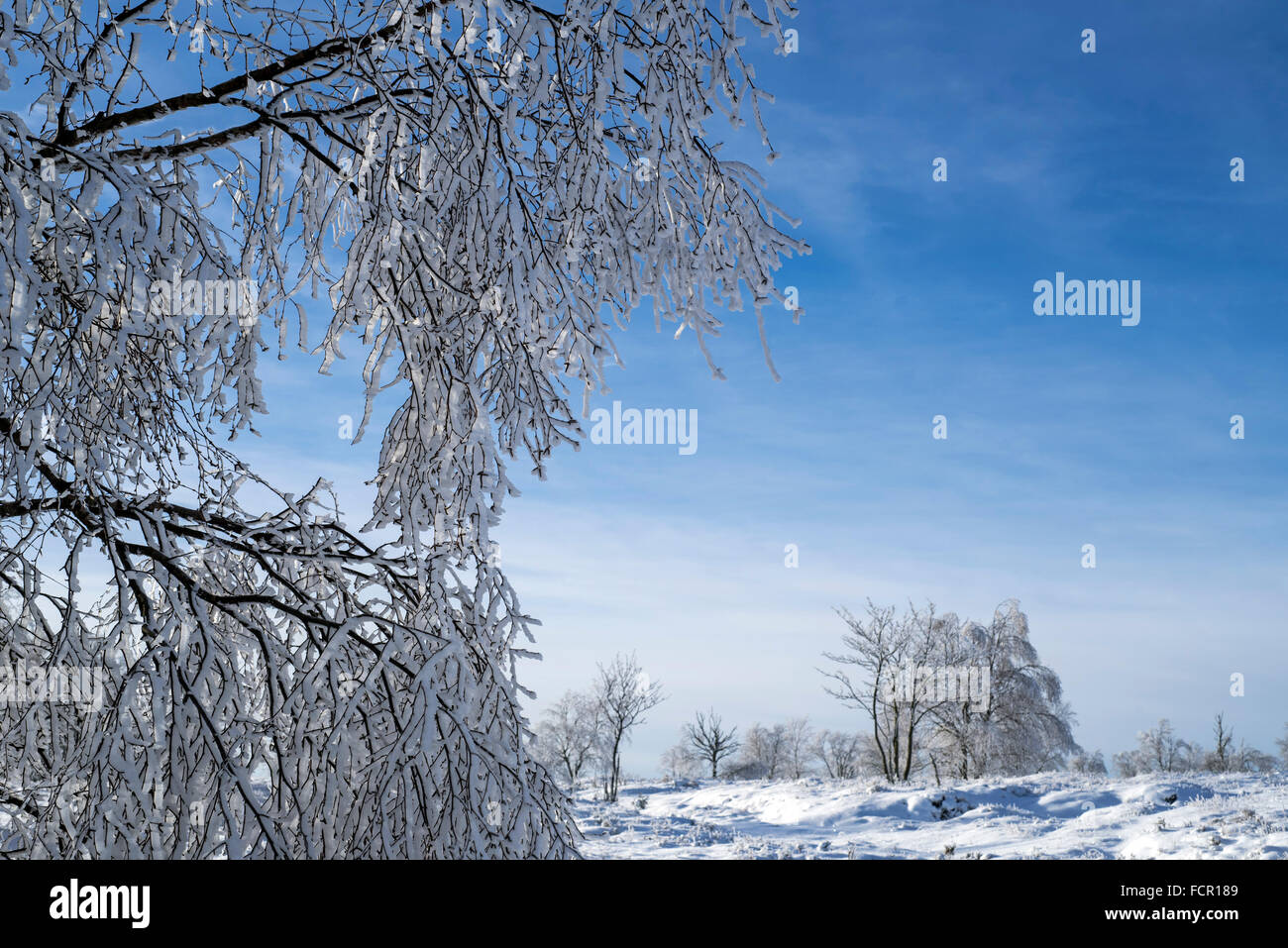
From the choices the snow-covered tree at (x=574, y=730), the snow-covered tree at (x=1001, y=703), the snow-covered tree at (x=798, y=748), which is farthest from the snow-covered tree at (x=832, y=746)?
the snow-covered tree at (x=1001, y=703)

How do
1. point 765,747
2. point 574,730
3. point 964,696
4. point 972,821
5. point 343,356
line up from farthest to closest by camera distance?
point 765,747 → point 574,730 → point 964,696 → point 972,821 → point 343,356

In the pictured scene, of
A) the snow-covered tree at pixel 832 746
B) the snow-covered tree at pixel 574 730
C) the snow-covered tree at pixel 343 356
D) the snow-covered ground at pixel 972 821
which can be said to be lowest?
the snow-covered tree at pixel 832 746

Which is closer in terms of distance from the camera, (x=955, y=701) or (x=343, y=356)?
(x=343, y=356)

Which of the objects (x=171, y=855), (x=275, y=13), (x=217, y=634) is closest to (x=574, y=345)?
(x=217, y=634)

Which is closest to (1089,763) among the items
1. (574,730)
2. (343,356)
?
(574,730)

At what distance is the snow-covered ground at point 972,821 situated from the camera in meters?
12.4

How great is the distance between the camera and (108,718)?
2.41m

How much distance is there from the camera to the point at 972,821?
1579 centimetres

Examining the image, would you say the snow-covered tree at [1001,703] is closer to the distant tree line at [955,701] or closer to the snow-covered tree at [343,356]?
the distant tree line at [955,701]

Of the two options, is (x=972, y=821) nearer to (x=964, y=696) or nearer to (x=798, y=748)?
(x=964, y=696)

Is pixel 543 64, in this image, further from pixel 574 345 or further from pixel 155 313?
pixel 155 313

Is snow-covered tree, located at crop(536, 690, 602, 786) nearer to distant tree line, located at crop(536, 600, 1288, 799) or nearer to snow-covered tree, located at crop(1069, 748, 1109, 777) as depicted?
distant tree line, located at crop(536, 600, 1288, 799)

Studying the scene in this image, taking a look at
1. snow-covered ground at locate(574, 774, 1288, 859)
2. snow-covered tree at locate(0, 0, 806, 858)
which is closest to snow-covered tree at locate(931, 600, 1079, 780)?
snow-covered ground at locate(574, 774, 1288, 859)
